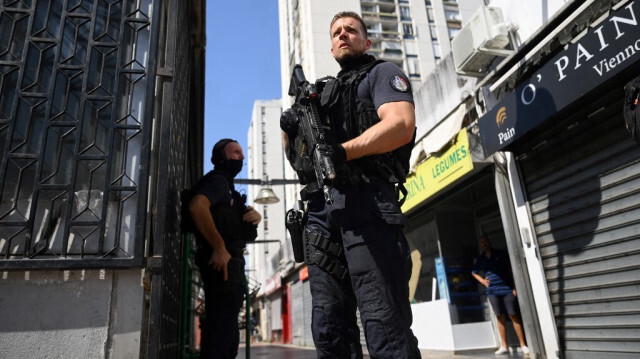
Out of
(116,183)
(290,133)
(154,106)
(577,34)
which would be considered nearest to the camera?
(290,133)

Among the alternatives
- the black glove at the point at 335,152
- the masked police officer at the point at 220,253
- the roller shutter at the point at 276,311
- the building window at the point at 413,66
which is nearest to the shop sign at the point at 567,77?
the black glove at the point at 335,152

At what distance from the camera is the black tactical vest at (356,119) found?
1.87 m

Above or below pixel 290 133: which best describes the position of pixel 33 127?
above

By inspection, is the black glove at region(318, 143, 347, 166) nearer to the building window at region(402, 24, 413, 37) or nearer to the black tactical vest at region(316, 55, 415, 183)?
the black tactical vest at region(316, 55, 415, 183)

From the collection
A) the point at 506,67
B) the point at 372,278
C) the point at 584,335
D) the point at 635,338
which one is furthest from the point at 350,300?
the point at 506,67

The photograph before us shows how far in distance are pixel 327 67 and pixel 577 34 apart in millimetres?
26233

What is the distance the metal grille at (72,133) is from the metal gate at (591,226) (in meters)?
4.43

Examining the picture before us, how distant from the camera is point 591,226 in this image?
445 cm

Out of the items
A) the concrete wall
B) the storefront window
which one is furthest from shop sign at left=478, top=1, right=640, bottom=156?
the concrete wall

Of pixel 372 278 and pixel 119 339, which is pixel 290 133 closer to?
pixel 372 278

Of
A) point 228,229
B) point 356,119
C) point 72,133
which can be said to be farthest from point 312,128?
point 228,229

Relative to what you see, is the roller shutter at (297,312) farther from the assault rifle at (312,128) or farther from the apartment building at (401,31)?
the apartment building at (401,31)

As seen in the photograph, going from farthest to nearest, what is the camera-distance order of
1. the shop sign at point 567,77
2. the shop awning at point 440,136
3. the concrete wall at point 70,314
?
the shop awning at point 440,136, the shop sign at point 567,77, the concrete wall at point 70,314

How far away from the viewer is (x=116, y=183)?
2.62 metres
